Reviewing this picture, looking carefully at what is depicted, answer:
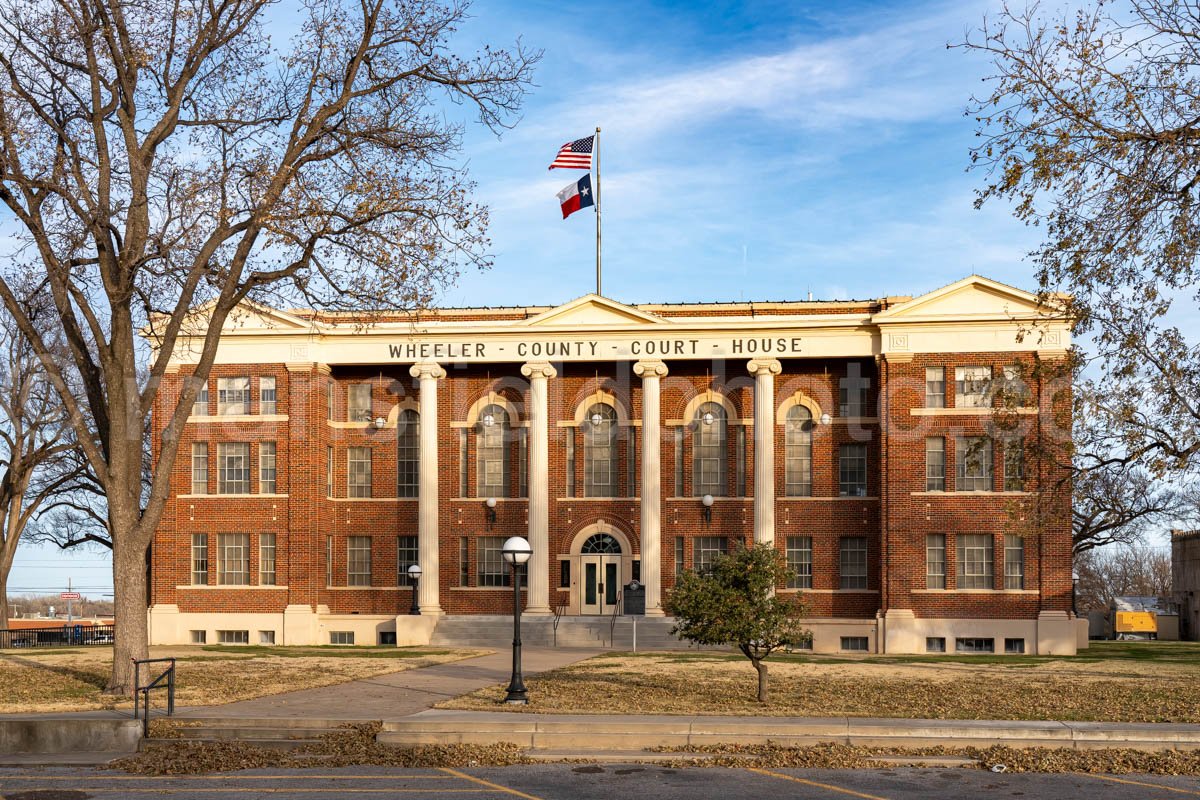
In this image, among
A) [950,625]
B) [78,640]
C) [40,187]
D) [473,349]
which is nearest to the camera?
[40,187]

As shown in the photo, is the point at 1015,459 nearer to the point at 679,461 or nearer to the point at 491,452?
the point at 679,461

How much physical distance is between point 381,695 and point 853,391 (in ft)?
80.2

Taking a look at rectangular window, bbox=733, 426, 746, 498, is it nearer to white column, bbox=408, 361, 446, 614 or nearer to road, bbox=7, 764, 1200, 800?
white column, bbox=408, 361, 446, 614

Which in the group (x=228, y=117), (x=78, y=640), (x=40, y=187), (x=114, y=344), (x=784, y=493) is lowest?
(x=78, y=640)

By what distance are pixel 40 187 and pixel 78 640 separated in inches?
1189

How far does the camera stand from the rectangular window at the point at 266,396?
4541 centimetres

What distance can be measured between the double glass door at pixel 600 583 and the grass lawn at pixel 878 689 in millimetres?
9546

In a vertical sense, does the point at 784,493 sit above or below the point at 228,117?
below

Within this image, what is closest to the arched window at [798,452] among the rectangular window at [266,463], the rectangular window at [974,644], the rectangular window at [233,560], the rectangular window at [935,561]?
the rectangular window at [935,561]

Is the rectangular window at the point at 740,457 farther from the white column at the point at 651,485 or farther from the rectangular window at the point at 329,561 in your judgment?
the rectangular window at the point at 329,561

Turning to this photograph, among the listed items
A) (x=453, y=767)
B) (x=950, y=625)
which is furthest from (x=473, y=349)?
(x=453, y=767)

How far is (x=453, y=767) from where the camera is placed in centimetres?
1755

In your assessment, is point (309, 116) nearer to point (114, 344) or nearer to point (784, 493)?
point (114, 344)

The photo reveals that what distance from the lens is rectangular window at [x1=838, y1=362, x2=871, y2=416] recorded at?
146 feet
